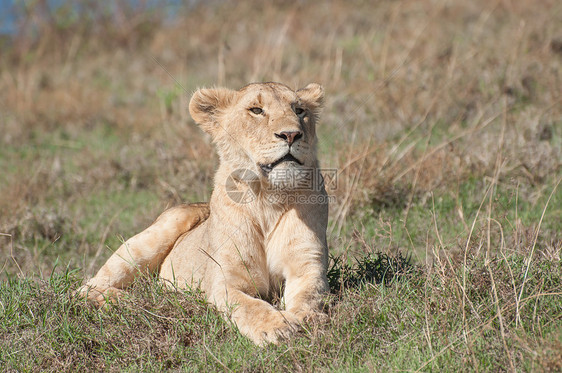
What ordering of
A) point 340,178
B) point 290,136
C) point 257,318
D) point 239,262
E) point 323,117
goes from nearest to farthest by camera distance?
1. point 257,318
2. point 290,136
3. point 239,262
4. point 340,178
5. point 323,117

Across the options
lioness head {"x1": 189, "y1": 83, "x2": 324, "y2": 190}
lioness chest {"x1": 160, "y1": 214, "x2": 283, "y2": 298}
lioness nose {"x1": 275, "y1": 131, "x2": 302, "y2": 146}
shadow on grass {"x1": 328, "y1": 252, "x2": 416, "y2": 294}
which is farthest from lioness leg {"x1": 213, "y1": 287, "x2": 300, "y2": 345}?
lioness nose {"x1": 275, "y1": 131, "x2": 302, "y2": 146}

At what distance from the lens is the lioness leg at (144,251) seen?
184 inches

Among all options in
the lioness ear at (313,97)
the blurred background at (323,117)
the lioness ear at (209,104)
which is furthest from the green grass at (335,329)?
the lioness ear at (313,97)

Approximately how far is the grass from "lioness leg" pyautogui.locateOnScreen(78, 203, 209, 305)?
0.17 metres

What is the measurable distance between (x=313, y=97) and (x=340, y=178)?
1.57 m

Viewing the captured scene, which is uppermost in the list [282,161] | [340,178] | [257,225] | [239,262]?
[282,161]

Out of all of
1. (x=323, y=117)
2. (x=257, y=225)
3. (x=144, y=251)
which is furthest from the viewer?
(x=323, y=117)

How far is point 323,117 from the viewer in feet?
29.0

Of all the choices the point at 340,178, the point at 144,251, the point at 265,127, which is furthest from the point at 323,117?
the point at 265,127

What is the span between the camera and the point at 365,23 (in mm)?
12828

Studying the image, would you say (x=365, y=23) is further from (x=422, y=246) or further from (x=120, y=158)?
(x=422, y=246)

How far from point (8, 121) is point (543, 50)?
7734 mm

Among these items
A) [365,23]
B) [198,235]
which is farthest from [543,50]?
[198,235]

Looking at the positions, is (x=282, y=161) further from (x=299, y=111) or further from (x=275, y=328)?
(x=275, y=328)
